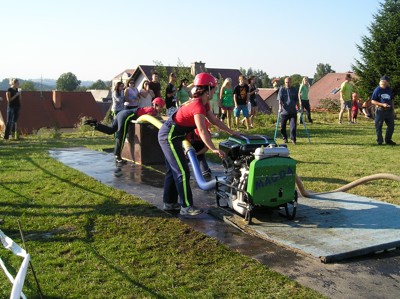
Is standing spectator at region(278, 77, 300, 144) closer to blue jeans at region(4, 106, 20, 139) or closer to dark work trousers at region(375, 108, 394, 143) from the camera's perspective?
dark work trousers at region(375, 108, 394, 143)

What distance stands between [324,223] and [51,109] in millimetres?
54759

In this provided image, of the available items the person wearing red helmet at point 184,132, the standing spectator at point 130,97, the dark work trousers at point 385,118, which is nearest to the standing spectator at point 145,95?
the standing spectator at point 130,97

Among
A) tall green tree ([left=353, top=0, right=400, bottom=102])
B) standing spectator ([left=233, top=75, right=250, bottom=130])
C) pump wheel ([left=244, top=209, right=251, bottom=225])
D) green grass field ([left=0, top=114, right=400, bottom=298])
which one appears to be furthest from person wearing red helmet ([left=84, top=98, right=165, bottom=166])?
tall green tree ([left=353, top=0, right=400, bottom=102])

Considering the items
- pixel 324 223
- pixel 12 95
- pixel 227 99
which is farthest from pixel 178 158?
pixel 12 95

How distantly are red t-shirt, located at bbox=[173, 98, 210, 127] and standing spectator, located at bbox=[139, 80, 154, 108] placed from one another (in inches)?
312

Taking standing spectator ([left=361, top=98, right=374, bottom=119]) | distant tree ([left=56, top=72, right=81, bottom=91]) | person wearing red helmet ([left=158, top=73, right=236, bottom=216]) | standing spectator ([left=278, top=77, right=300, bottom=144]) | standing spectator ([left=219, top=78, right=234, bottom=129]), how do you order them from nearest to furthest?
person wearing red helmet ([left=158, top=73, right=236, bottom=216]) → standing spectator ([left=278, top=77, right=300, bottom=144]) → standing spectator ([left=219, top=78, right=234, bottom=129]) → standing spectator ([left=361, top=98, right=374, bottom=119]) → distant tree ([left=56, top=72, right=81, bottom=91])

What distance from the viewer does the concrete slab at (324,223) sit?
4.86 m

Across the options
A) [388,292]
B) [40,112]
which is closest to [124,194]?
[388,292]

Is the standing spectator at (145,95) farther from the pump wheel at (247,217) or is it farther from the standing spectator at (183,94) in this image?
the pump wheel at (247,217)

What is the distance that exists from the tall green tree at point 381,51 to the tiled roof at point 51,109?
33.3m

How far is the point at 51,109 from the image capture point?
2240 inches

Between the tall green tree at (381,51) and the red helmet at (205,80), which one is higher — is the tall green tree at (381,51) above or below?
above

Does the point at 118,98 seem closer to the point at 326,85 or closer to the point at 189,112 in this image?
the point at 189,112

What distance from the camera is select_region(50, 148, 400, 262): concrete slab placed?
4.86 m
